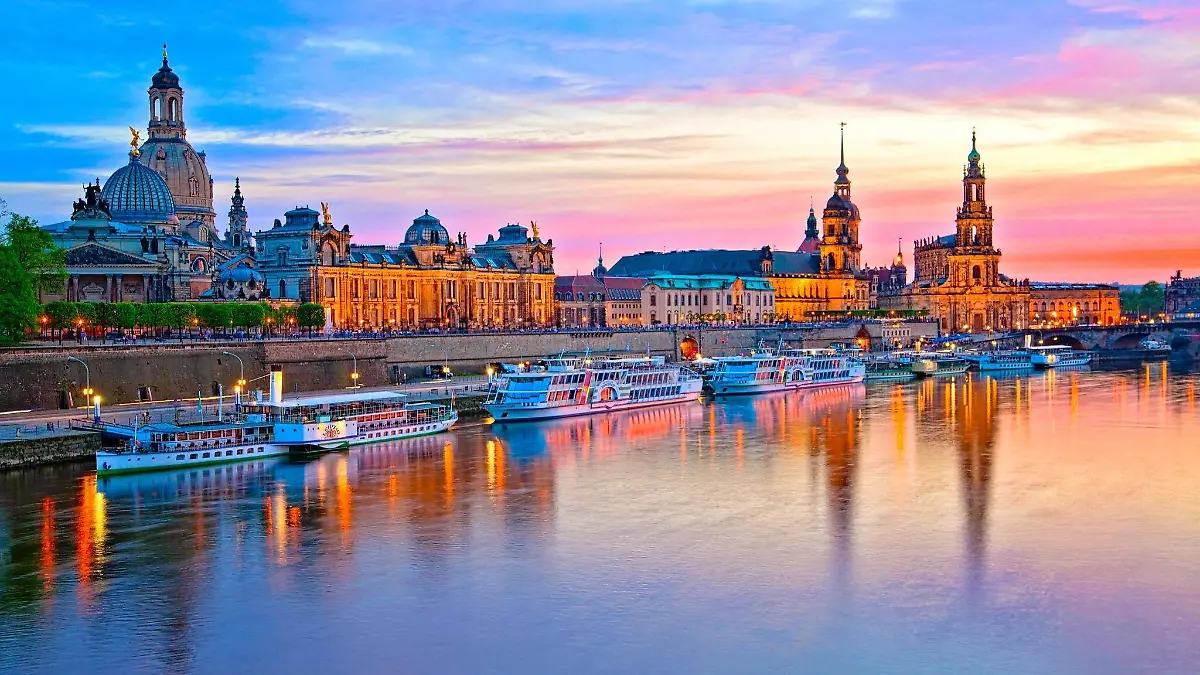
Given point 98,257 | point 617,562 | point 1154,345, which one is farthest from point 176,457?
point 1154,345

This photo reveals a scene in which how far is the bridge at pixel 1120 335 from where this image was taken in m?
120

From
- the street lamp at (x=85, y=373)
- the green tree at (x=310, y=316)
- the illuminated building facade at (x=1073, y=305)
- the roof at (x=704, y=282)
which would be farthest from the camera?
the illuminated building facade at (x=1073, y=305)

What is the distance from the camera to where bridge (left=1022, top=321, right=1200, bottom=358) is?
120 metres

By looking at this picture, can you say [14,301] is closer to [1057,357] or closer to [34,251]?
[34,251]

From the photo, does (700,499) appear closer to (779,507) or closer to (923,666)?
(779,507)

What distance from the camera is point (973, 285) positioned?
14450 cm

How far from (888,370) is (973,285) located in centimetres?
5712

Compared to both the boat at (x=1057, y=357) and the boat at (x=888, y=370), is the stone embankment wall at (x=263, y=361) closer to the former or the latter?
the boat at (x=888, y=370)

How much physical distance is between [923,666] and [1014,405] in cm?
4644

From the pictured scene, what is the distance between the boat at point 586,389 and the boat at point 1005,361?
37180 mm

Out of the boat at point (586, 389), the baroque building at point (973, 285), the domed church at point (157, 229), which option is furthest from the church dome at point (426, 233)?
the baroque building at point (973, 285)

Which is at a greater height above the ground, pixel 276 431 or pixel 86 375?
pixel 86 375

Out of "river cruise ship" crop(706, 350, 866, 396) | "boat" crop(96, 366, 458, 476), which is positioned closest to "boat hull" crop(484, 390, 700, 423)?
"boat" crop(96, 366, 458, 476)

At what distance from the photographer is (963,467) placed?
1709 inches
